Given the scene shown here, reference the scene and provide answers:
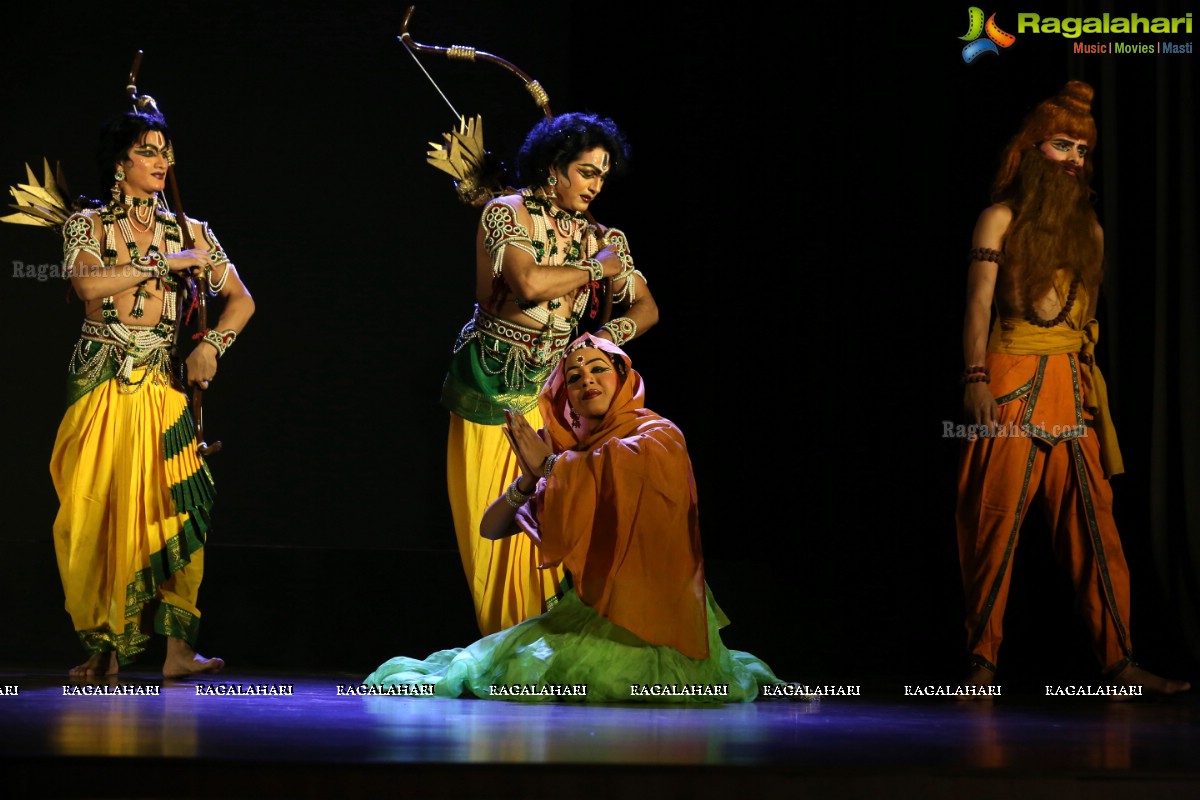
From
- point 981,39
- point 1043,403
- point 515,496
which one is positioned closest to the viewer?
point 515,496

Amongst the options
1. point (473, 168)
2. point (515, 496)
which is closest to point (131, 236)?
point (473, 168)

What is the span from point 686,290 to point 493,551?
4.60 feet

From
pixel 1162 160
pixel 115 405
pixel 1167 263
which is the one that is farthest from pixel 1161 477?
pixel 115 405

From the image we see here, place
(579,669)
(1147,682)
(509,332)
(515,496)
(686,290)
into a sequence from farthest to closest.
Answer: (686,290), (509,332), (1147,682), (515,496), (579,669)

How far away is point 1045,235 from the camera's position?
4105mm

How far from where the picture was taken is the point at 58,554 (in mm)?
4137

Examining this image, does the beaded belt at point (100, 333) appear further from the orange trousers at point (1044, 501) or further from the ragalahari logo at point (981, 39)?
the ragalahari logo at point (981, 39)

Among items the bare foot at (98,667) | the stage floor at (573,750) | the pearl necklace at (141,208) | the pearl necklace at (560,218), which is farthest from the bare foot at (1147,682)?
the pearl necklace at (141,208)

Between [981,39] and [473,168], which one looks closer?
[473,168]

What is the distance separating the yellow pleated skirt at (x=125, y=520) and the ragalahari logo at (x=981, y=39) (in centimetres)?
279

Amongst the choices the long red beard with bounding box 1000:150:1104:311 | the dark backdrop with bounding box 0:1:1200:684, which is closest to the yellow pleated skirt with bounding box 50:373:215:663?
the dark backdrop with bounding box 0:1:1200:684

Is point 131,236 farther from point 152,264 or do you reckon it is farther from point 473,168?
point 473,168

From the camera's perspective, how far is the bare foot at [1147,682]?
12.9ft

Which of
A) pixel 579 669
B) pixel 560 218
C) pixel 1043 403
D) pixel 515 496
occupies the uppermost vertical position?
pixel 560 218
